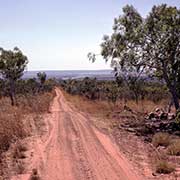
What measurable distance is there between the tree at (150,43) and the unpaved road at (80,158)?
5952 mm

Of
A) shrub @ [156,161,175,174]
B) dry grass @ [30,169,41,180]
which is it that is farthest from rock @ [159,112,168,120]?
dry grass @ [30,169,41,180]

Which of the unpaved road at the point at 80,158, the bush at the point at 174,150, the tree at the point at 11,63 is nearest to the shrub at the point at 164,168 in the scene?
the unpaved road at the point at 80,158

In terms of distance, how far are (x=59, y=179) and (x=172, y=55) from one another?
13.2 meters

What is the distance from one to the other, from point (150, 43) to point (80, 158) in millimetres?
10850

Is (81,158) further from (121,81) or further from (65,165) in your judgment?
(121,81)

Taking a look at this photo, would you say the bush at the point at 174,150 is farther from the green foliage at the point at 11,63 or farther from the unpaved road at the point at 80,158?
the green foliage at the point at 11,63

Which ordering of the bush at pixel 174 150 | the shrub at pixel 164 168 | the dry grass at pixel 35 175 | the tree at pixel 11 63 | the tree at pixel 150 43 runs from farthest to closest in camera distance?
1. the tree at pixel 11 63
2. the tree at pixel 150 43
3. the bush at pixel 174 150
4. the shrub at pixel 164 168
5. the dry grass at pixel 35 175

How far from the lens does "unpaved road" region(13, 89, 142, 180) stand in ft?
33.6

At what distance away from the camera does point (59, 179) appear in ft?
32.3

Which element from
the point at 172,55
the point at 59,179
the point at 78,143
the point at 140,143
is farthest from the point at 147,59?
the point at 59,179

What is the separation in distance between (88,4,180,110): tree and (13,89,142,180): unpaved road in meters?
5.95

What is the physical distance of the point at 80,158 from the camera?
477 inches

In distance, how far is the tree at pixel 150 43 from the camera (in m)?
20.7

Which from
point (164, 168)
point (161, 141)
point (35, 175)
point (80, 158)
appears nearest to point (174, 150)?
point (161, 141)
